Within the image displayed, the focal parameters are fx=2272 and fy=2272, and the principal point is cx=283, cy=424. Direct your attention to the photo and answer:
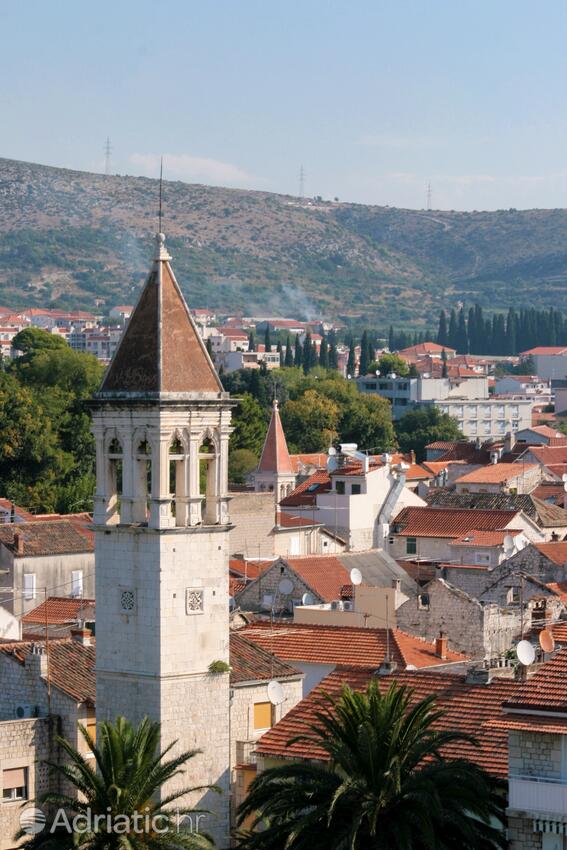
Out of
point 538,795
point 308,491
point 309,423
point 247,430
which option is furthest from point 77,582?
point 309,423

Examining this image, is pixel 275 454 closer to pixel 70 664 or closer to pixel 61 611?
pixel 61 611

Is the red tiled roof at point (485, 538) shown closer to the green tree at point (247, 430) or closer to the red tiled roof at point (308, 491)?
the red tiled roof at point (308, 491)

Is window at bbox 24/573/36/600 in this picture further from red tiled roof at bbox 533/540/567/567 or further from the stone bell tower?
the stone bell tower

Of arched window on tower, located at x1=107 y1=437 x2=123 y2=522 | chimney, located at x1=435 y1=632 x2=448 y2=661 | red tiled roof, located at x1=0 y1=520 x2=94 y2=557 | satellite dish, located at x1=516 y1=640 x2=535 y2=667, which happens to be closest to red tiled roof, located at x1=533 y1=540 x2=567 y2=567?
red tiled roof, located at x1=0 y1=520 x2=94 y2=557

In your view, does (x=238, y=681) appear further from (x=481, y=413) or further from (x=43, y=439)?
(x=481, y=413)

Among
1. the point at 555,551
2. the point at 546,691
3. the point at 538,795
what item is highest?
the point at 546,691

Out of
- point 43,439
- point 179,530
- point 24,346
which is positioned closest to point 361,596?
point 179,530
